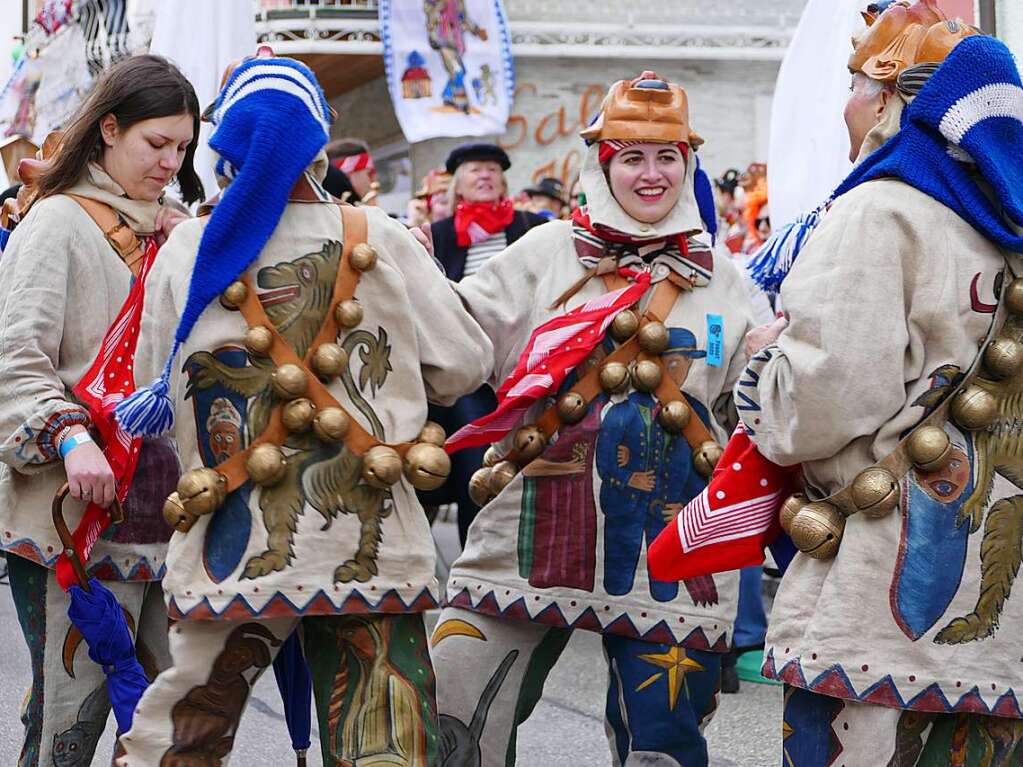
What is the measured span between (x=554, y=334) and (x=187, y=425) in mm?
999

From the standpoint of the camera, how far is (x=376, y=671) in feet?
9.52

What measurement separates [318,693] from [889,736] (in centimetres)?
111

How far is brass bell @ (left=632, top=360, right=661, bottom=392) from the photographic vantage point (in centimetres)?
352

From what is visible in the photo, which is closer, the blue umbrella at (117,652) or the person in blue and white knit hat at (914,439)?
the person in blue and white knit hat at (914,439)

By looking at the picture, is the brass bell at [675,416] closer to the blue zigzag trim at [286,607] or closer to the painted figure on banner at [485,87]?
the blue zigzag trim at [286,607]

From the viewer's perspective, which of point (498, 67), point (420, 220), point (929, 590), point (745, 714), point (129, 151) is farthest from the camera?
point (498, 67)

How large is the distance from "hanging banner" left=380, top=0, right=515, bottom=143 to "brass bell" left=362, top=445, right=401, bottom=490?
44.3 feet

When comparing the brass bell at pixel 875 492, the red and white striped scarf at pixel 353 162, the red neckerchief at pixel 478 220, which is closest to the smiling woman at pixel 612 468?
the brass bell at pixel 875 492

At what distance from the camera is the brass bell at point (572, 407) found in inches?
139

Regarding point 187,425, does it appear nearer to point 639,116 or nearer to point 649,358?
point 649,358

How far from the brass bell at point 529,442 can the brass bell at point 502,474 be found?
67mm

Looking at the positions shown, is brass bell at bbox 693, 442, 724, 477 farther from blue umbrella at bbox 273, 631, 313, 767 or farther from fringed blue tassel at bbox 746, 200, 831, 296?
blue umbrella at bbox 273, 631, 313, 767

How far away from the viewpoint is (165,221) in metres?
3.61

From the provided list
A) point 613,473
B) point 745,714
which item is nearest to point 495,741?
point 613,473
